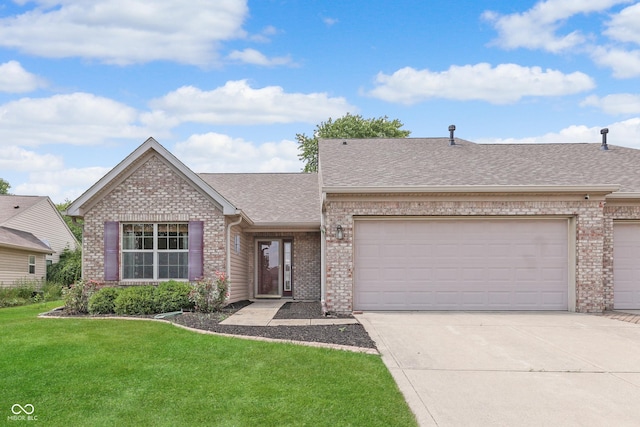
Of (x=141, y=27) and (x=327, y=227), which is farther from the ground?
(x=141, y=27)

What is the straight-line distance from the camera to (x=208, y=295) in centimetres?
1180

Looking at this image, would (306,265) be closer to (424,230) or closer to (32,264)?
(424,230)

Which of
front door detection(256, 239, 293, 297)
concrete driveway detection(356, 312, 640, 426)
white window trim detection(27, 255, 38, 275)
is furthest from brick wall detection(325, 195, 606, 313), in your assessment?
white window trim detection(27, 255, 38, 275)

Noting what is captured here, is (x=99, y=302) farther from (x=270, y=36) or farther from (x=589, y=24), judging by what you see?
(x=589, y=24)

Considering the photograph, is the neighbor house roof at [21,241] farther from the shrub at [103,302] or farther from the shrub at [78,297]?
the shrub at [103,302]

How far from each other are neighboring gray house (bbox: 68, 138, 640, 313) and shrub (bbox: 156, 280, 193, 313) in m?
0.74

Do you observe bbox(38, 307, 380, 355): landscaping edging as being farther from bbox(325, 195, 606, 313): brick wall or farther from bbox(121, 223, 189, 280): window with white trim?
bbox(325, 195, 606, 313): brick wall

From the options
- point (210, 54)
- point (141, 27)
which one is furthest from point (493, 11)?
point (141, 27)

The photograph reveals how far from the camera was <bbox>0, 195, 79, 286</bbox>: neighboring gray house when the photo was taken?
20625 mm

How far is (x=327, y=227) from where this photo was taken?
1145cm

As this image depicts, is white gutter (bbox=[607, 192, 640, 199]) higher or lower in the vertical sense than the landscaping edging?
higher

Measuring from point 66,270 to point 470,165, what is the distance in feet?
66.6

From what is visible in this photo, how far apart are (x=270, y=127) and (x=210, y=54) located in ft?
36.2
